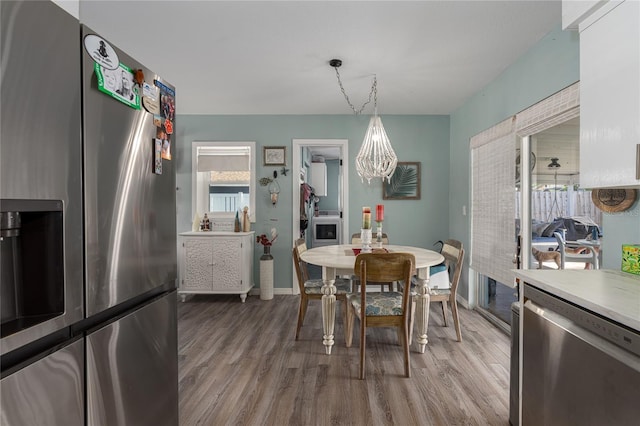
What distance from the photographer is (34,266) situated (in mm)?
802

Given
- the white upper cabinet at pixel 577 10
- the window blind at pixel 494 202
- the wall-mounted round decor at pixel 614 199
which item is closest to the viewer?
the white upper cabinet at pixel 577 10

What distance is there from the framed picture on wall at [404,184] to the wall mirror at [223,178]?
184 centimetres

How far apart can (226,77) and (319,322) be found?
2.61 metres

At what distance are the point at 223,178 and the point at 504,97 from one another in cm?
347

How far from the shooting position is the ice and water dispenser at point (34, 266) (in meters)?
0.76

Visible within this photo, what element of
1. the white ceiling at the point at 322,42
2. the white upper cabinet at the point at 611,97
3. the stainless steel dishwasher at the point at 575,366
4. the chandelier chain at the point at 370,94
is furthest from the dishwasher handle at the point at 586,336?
the chandelier chain at the point at 370,94

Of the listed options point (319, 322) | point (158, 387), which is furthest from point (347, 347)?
point (158, 387)

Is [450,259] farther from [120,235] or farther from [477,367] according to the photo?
[120,235]

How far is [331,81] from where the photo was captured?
10.8ft

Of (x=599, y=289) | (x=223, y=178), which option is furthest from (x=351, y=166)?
(x=599, y=289)

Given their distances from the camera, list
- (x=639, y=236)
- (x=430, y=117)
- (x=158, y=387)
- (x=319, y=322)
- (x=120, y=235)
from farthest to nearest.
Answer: (x=430, y=117) < (x=319, y=322) < (x=639, y=236) < (x=158, y=387) < (x=120, y=235)

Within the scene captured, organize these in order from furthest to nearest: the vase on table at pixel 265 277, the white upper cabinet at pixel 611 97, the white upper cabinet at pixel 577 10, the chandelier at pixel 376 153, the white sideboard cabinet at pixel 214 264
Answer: the vase on table at pixel 265 277, the white sideboard cabinet at pixel 214 264, the chandelier at pixel 376 153, the white upper cabinet at pixel 577 10, the white upper cabinet at pixel 611 97

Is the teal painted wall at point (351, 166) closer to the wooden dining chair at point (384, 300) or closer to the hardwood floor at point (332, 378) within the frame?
the hardwood floor at point (332, 378)

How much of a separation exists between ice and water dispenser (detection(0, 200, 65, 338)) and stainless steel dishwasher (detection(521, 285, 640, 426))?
5.32 ft
